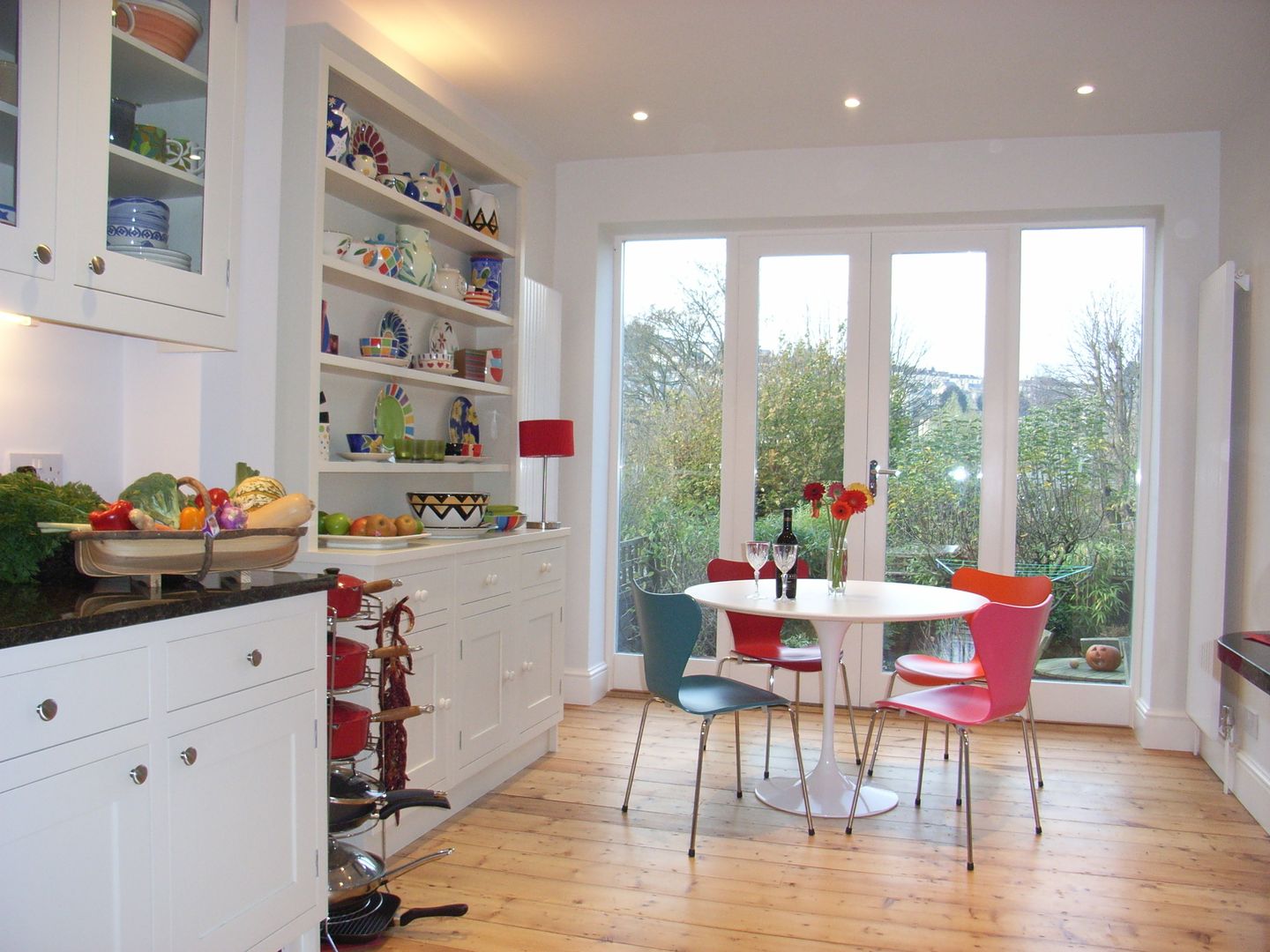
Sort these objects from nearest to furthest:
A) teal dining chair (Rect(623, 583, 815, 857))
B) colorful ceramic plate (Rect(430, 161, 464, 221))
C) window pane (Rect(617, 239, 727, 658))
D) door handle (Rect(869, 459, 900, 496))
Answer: teal dining chair (Rect(623, 583, 815, 857))
colorful ceramic plate (Rect(430, 161, 464, 221))
door handle (Rect(869, 459, 900, 496))
window pane (Rect(617, 239, 727, 658))

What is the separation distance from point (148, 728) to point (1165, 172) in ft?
15.2

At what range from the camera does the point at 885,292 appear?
4.96m

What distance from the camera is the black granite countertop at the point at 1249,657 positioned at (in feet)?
6.50

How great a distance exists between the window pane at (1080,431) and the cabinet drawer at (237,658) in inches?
149

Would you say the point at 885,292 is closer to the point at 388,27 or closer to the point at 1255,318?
the point at 1255,318

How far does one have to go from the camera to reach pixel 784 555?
3.45 metres

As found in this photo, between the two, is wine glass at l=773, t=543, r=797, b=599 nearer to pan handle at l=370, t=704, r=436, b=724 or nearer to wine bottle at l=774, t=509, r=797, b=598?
wine bottle at l=774, t=509, r=797, b=598

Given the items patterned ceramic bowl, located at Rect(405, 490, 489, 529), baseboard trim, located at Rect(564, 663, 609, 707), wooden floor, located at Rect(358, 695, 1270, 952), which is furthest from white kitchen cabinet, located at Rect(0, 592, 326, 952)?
baseboard trim, located at Rect(564, 663, 609, 707)

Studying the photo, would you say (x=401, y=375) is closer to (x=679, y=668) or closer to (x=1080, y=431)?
(x=679, y=668)

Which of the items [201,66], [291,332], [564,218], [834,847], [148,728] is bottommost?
[834,847]

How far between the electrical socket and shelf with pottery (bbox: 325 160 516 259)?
115cm

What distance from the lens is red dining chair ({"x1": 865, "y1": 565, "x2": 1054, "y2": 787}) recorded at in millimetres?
3732

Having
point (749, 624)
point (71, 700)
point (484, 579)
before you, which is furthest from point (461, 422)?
point (71, 700)

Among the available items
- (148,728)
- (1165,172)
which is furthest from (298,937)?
(1165,172)
